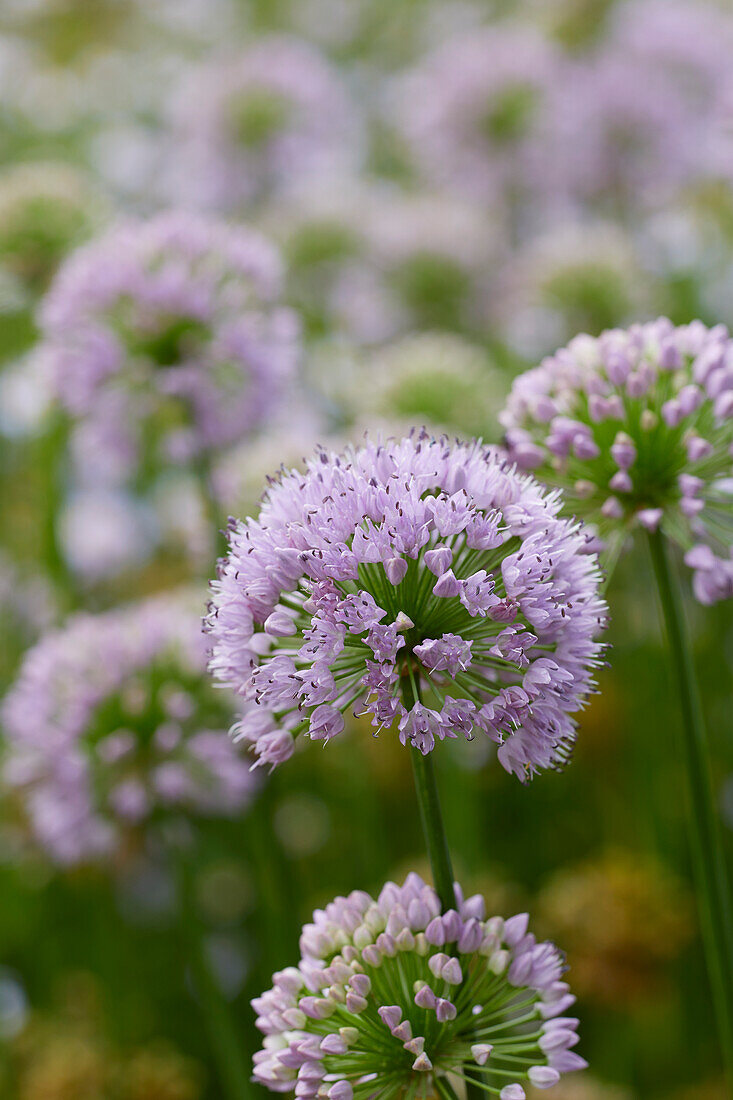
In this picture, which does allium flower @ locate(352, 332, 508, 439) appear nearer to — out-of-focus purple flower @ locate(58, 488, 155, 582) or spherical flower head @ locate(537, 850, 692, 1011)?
spherical flower head @ locate(537, 850, 692, 1011)

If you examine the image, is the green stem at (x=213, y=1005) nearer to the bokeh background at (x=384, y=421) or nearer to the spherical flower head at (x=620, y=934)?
the bokeh background at (x=384, y=421)

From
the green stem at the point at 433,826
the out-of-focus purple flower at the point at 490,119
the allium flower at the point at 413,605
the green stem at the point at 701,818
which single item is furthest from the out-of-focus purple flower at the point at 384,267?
the green stem at the point at 433,826

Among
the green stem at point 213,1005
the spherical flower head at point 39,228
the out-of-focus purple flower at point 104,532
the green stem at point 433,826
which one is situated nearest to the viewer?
the green stem at point 433,826

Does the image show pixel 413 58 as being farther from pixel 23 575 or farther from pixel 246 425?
pixel 246 425

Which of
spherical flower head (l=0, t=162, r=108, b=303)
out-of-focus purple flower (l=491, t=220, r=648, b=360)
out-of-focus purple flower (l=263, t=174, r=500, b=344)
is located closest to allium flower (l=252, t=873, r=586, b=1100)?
spherical flower head (l=0, t=162, r=108, b=303)

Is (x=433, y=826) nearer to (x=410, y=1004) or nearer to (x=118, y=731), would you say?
(x=410, y=1004)

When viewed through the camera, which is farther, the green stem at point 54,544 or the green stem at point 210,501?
the green stem at point 54,544
